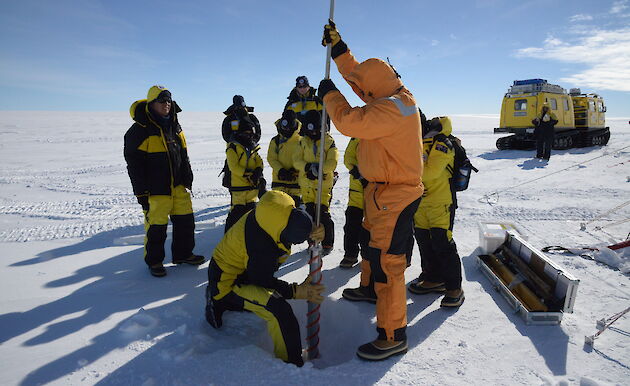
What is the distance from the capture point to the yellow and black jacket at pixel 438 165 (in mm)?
3244

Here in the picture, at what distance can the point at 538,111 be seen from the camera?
14906 millimetres

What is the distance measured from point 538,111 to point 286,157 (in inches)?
570

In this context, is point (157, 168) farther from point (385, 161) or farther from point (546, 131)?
point (546, 131)

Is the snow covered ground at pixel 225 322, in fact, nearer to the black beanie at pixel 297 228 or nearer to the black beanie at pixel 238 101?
the black beanie at pixel 297 228

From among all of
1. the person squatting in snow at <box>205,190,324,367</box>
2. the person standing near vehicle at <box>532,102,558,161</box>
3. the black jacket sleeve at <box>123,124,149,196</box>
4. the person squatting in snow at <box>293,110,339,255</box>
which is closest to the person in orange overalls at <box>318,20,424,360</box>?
the person squatting in snow at <box>205,190,324,367</box>

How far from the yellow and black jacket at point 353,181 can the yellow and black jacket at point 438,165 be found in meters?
0.86

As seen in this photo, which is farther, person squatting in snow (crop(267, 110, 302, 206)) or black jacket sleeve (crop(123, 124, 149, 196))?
person squatting in snow (crop(267, 110, 302, 206))

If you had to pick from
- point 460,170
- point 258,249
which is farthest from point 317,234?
point 460,170

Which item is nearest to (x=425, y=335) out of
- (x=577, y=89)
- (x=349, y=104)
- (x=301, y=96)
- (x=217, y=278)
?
(x=217, y=278)

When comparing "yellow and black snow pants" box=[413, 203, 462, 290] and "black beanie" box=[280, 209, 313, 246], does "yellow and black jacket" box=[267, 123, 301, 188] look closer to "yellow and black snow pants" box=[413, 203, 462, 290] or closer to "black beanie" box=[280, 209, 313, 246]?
"yellow and black snow pants" box=[413, 203, 462, 290]

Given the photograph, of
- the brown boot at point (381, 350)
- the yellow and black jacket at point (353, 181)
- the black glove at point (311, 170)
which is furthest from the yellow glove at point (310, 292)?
the black glove at point (311, 170)

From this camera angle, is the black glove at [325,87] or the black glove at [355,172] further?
the black glove at [355,172]

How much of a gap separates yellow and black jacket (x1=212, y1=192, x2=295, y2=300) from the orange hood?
100 cm

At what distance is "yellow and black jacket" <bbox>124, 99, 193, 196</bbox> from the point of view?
11.9 ft
